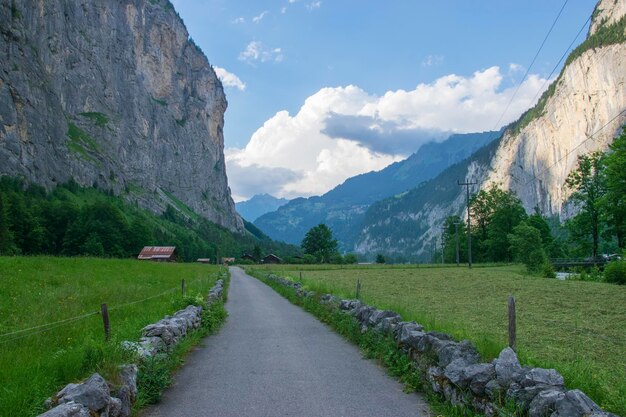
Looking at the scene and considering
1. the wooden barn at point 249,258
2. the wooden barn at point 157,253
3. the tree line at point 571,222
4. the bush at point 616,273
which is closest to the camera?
the bush at point 616,273

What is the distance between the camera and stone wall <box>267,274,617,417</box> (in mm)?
5684

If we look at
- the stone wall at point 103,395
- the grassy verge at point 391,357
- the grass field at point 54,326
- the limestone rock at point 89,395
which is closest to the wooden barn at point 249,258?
the grass field at point 54,326

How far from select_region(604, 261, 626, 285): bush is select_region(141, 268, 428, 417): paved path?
30389 mm

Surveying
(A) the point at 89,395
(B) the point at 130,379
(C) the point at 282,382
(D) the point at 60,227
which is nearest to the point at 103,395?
(A) the point at 89,395

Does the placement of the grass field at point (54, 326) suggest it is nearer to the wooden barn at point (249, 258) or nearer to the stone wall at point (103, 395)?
the stone wall at point (103, 395)

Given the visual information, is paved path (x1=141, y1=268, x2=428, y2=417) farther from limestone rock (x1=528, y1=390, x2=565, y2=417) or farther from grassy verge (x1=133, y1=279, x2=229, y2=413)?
limestone rock (x1=528, y1=390, x2=565, y2=417)

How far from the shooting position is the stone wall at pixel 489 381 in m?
5.68

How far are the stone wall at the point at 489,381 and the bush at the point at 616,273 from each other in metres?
33.0

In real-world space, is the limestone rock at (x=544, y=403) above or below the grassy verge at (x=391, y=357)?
above

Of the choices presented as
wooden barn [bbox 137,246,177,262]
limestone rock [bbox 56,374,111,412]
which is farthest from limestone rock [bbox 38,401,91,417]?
wooden barn [bbox 137,246,177,262]

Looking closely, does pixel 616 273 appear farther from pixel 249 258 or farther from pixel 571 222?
pixel 249 258

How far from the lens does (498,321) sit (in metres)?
16.8

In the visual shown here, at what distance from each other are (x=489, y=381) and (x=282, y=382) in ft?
13.7

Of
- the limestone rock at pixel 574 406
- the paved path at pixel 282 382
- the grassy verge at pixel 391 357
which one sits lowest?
the paved path at pixel 282 382
